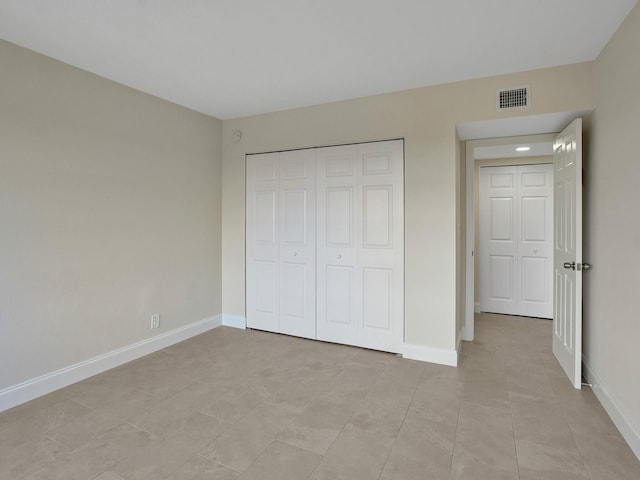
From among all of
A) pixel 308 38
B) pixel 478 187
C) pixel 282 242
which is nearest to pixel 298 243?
pixel 282 242

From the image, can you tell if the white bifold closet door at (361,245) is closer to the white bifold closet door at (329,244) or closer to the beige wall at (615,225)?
the white bifold closet door at (329,244)

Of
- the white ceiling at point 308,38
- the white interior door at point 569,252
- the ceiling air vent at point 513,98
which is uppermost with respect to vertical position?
the white ceiling at point 308,38

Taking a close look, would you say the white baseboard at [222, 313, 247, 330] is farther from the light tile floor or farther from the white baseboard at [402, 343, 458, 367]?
the white baseboard at [402, 343, 458, 367]

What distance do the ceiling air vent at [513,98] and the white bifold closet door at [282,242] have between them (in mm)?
1809

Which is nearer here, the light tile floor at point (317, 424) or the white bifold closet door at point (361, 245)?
the light tile floor at point (317, 424)

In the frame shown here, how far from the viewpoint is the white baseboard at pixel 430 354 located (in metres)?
3.17

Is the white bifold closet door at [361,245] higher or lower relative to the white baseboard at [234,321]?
higher

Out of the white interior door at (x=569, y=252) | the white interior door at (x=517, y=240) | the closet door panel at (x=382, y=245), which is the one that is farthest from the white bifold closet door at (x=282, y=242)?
the white interior door at (x=517, y=240)

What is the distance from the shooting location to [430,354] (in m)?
3.25

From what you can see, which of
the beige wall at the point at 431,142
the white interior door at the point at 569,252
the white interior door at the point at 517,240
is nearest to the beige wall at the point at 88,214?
the beige wall at the point at 431,142

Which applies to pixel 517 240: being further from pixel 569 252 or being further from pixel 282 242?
pixel 282 242

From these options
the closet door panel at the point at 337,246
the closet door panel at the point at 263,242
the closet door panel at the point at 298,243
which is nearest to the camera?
the closet door panel at the point at 337,246

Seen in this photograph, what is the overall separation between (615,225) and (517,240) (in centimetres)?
267

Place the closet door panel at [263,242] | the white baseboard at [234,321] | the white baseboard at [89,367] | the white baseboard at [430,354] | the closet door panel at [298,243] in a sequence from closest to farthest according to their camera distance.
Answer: the white baseboard at [89,367] → the white baseboard at [430,354] → the closet door panel at [298,243] → the closet door panel at [263,242] → the white baseboard at [234,321]
